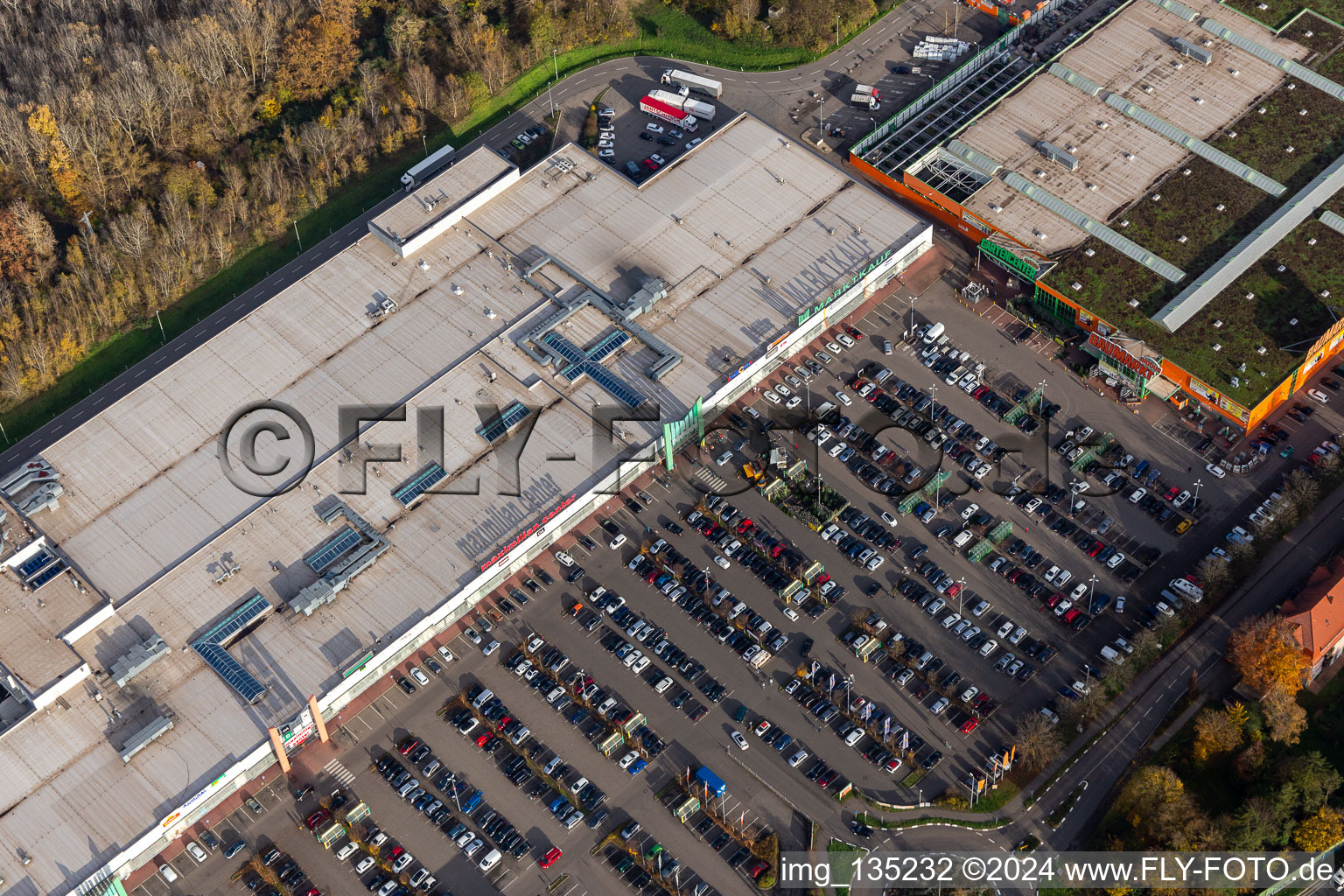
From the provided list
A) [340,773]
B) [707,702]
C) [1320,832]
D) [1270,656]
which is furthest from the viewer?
[707,702]

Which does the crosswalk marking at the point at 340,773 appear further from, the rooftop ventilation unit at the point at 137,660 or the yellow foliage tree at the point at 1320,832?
the yellow foliage tree at the point at 1320,832

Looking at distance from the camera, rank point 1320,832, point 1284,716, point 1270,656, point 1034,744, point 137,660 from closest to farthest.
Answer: point 1320,832, point 1284,716, point 1270,656, point 1034,744, point 137,660

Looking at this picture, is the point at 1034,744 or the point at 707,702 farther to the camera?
the point at 707,702

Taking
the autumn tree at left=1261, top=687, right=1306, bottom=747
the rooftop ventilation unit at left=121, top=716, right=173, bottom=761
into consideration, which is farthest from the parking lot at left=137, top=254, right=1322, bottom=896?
the autumn tree at left=1261, top=687, right=1306, bottom=747

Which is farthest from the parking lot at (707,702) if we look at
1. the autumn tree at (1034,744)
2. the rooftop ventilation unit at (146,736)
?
the rooftop ventilation unit at (146,736)

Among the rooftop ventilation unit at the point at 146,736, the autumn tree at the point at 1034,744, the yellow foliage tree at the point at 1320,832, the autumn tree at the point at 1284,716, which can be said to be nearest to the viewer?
the yellow foliage tree at the point at 1320,832

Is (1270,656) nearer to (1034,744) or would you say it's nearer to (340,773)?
(1034,744)

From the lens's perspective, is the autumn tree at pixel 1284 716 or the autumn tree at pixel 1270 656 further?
the autumn tree at pixel 1270 656

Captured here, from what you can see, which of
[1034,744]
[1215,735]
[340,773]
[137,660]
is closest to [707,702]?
[1034,744]
